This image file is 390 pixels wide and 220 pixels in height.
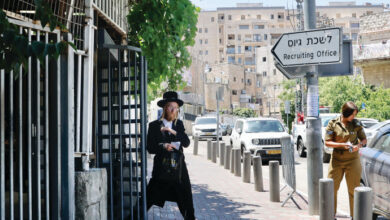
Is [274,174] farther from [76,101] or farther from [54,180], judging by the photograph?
[54,180]

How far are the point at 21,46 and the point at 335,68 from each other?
5.39 m

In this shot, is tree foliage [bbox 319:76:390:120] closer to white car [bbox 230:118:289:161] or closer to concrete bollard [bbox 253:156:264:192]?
white car [bbox 230:118:289:161]

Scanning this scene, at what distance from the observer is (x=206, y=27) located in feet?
362

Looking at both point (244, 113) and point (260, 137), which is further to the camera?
point (244, 113)

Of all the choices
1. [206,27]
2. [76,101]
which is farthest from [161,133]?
[206,27]

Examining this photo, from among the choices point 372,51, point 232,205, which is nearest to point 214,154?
point 232,205

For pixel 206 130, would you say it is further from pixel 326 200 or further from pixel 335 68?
pixel 326 200

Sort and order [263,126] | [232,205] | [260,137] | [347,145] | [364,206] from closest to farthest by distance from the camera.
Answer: [364,206], [347,145], [232,205], [260,137], [263,126]

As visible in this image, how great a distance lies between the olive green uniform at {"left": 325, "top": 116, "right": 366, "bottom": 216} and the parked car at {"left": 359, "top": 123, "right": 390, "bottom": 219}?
18cm

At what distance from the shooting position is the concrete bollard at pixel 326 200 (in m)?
6.04

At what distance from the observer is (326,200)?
19.8ft

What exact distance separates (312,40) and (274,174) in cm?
291

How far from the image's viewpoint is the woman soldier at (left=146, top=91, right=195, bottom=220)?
6.14 metres

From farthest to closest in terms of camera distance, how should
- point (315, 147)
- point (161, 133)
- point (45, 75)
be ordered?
1. point (315, 147)
2. point (161, 133)
3. point (45, 75)
